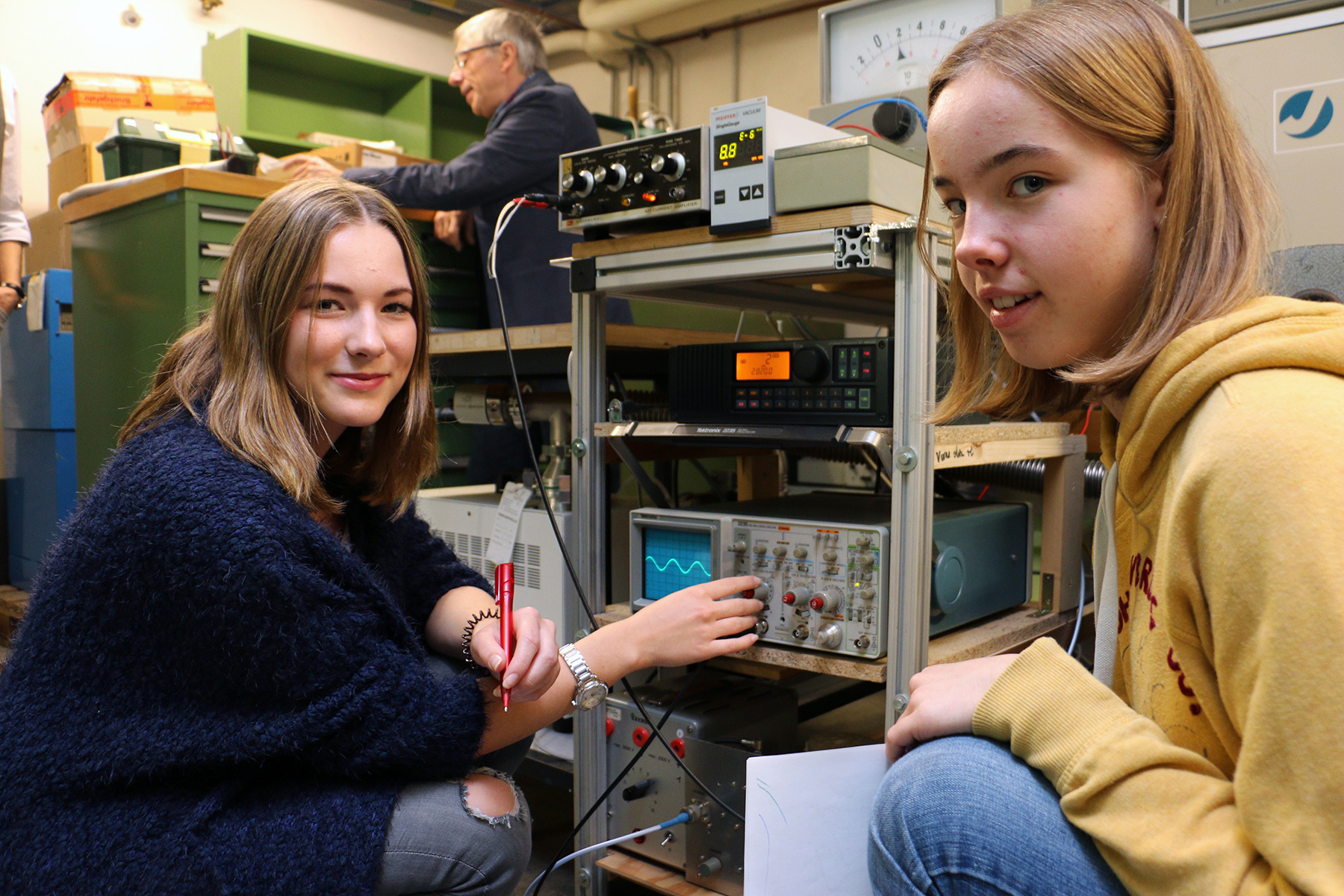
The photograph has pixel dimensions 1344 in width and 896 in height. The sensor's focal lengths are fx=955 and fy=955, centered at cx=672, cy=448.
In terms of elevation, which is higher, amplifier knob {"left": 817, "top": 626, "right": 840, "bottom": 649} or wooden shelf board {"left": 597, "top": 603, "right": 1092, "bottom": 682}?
amplifier knob {"left": 817, "top": 626, "right": 840, "bottom": 649}

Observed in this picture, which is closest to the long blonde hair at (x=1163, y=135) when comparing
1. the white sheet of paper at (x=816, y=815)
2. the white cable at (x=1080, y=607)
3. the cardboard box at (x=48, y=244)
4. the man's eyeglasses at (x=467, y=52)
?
the white sheet of paper at (x=816, y=815)

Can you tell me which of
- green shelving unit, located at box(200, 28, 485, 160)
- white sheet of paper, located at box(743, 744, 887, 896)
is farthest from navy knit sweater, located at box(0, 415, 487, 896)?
green shelving unit, located at box(200, 28, 485, 160)

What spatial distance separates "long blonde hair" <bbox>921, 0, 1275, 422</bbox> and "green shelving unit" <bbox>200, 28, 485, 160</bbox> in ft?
12.2

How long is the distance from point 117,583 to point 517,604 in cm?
85

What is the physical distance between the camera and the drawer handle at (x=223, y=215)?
2.10m

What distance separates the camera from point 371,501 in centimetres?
124

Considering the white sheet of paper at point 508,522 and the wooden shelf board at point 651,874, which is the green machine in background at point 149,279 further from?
the wooden shelf board at point 651,874

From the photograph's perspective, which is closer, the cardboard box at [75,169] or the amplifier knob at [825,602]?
the amplifier knob at [825,602]

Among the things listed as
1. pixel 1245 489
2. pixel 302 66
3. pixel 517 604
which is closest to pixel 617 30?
pixel 302 66

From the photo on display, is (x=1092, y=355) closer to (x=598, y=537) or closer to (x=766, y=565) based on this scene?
(x=766, y=565)

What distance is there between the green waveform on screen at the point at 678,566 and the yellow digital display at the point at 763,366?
278mm

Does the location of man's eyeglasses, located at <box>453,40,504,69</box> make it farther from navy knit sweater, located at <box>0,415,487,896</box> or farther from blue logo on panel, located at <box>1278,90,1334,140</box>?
navy knit sweater, located at <box>0,415,487,896</box>

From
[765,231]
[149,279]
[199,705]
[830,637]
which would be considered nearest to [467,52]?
[149,279]

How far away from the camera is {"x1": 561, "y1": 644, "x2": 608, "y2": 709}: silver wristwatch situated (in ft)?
3.56
